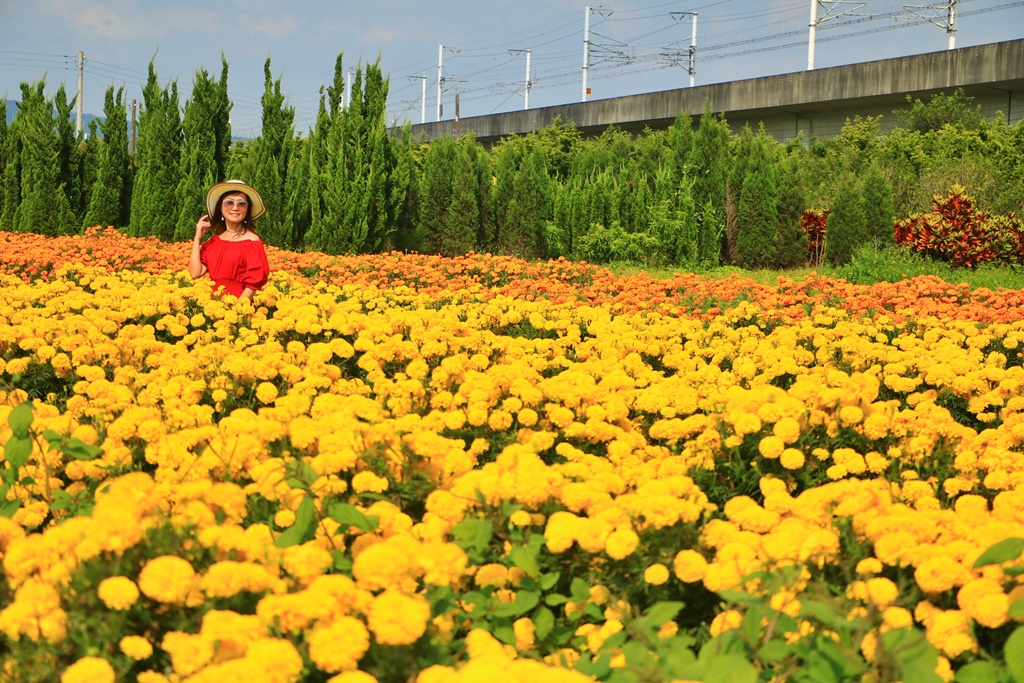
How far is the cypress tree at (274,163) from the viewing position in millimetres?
15260

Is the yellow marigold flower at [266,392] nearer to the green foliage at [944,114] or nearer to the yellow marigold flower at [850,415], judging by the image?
the yellow marigold flower at [850,415]

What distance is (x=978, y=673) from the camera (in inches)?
68.9

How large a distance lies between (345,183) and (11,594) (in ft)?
43.7

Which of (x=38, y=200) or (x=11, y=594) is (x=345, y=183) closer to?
(x=38, y=200)

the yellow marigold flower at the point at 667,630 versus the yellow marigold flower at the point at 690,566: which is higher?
the yellow marigold flower at the point at 690,566

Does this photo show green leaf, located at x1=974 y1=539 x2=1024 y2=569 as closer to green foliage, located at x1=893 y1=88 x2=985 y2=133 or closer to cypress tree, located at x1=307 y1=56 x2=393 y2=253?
cypress tree, located at x1=307 y1=56 x2=393 y2=253

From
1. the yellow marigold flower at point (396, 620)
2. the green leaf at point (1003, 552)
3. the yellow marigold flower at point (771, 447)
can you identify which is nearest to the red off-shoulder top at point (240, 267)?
the yellow marigold flower at point (771, 447)

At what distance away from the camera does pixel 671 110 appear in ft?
108

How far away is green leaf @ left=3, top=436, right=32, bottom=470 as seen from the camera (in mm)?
2582

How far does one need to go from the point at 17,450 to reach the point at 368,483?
104 cm

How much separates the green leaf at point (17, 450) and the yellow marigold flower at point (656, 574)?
1.83m

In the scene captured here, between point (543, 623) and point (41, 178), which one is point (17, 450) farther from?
point (41, 178)

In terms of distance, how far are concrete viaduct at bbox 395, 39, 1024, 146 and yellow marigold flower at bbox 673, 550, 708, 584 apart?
66.6ft

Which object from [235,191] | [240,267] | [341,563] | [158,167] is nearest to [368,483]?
[341,563]
